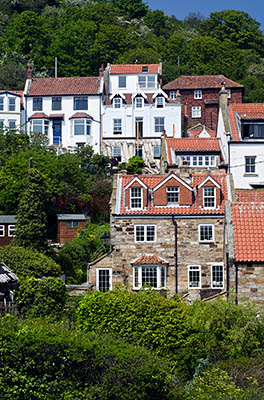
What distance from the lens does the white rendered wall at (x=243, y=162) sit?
50844 mm

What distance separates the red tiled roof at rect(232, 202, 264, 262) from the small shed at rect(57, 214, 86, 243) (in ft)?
67.3

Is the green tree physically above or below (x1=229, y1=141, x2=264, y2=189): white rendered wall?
below

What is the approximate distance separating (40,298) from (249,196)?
54.6ft

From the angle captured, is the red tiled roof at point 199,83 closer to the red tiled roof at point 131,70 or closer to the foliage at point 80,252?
the red tiled roof at point 131,70

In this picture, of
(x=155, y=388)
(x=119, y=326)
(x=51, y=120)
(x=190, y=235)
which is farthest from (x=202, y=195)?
(x=51, y=120)

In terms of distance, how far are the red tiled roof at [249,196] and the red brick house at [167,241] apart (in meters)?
2.45

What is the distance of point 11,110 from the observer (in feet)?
227

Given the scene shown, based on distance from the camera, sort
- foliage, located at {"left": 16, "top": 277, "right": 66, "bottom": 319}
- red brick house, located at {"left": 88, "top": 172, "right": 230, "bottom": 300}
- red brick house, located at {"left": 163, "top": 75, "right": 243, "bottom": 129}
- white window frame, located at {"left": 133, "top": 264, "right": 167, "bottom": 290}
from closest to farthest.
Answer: foliage, located at {"left": 16, "top": 277, "right": 66, "bottom": 319}, white window frame, located at {"left": 133, "top": 264, "right": 167, "bottom": 290}, red brick house, located at {"left": 88, "top": 172, "right": 230, "bottom": 300}, red brick house, located at {"left": 163, "top": 75, "right": 243, "bottom": 129}

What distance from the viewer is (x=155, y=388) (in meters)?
21.7

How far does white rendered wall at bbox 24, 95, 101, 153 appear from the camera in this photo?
67375 millimetres

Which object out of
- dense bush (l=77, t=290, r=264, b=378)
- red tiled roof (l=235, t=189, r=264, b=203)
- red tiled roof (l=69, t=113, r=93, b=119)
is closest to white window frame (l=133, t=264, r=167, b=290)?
red tiled roof (l=235, t=189, r=264, b=203)

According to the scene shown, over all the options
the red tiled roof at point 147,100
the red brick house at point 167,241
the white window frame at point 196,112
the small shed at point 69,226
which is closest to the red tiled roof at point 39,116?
the red tiled roof at point 147,100

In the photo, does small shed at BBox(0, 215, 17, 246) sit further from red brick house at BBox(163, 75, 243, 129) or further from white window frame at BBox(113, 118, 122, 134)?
red brick house at BBox(163, 75, 243, 129)

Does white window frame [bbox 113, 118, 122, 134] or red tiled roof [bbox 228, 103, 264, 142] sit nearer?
red tiled roof [bbox 228, 103, 264, 142]
